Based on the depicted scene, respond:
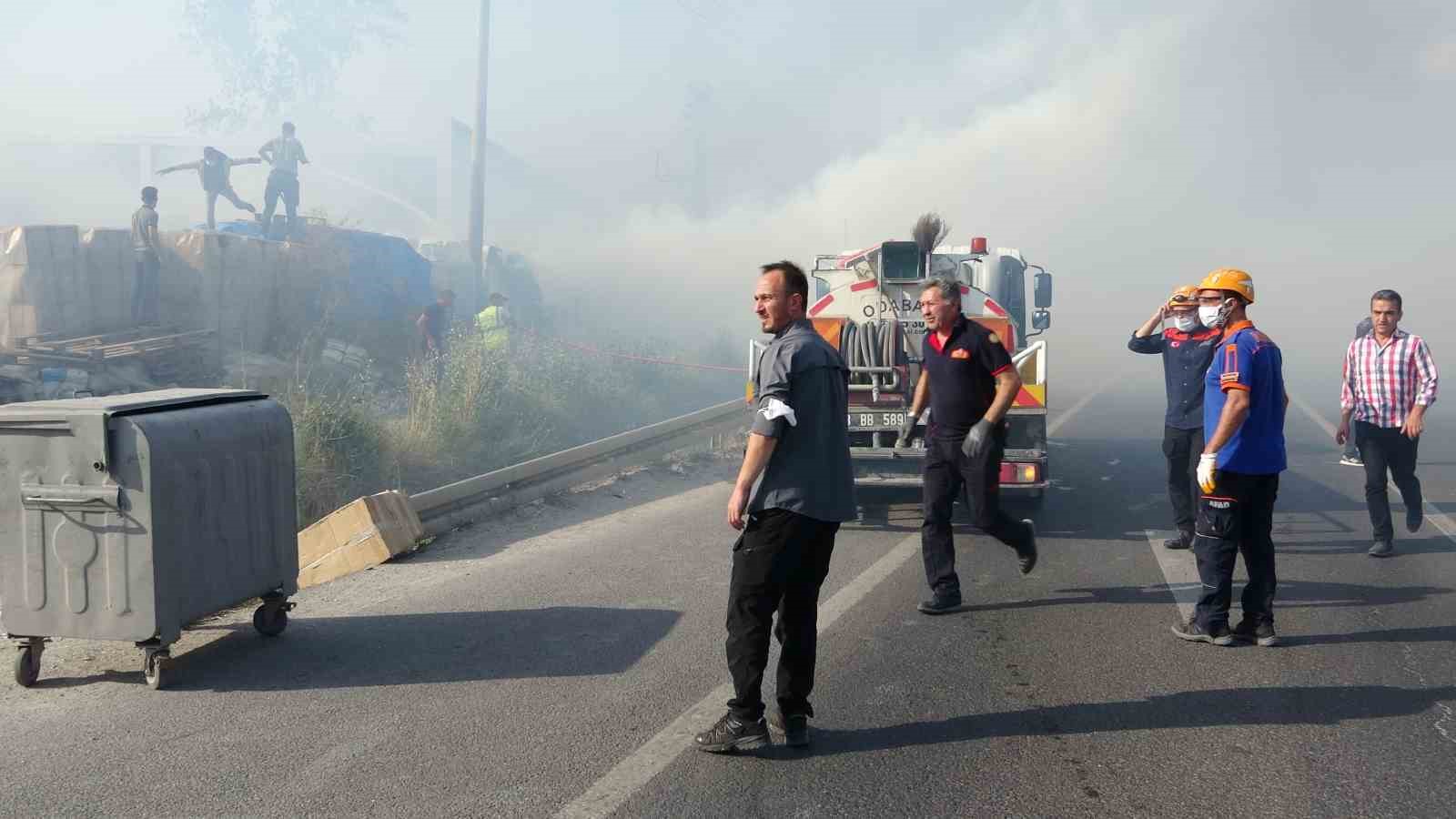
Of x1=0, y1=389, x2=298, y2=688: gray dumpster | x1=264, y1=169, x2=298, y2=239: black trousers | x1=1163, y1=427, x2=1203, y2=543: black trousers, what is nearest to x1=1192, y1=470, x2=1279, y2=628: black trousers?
x1=1163, y1=427, x2=1203, y2=543: black trousers

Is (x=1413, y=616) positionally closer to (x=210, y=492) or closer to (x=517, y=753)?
(x=517, y=753)

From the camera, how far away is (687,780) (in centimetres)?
372

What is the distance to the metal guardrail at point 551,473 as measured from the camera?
26.5 ft

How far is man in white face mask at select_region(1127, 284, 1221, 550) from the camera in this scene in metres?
7.38

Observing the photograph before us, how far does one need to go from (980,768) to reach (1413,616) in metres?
3.47

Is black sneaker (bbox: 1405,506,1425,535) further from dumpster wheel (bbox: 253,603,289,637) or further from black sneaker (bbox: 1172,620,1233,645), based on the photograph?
dumpster wheel (bbox: 253,603,289,637)

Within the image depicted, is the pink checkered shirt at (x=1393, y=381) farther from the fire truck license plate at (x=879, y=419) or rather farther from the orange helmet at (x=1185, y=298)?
the fire truck license plate at (x=879, y=419)

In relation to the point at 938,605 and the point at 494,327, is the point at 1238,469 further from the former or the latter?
the point at 494,327

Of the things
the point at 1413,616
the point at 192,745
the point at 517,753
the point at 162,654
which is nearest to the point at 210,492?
the point at 162,654

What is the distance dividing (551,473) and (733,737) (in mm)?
A: 5888

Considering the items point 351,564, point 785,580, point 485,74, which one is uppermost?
point 485,74

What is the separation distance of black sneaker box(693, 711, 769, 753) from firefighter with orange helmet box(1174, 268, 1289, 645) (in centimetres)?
259

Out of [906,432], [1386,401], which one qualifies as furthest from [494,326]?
[1386,401]

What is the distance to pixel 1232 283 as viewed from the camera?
17.6ft
